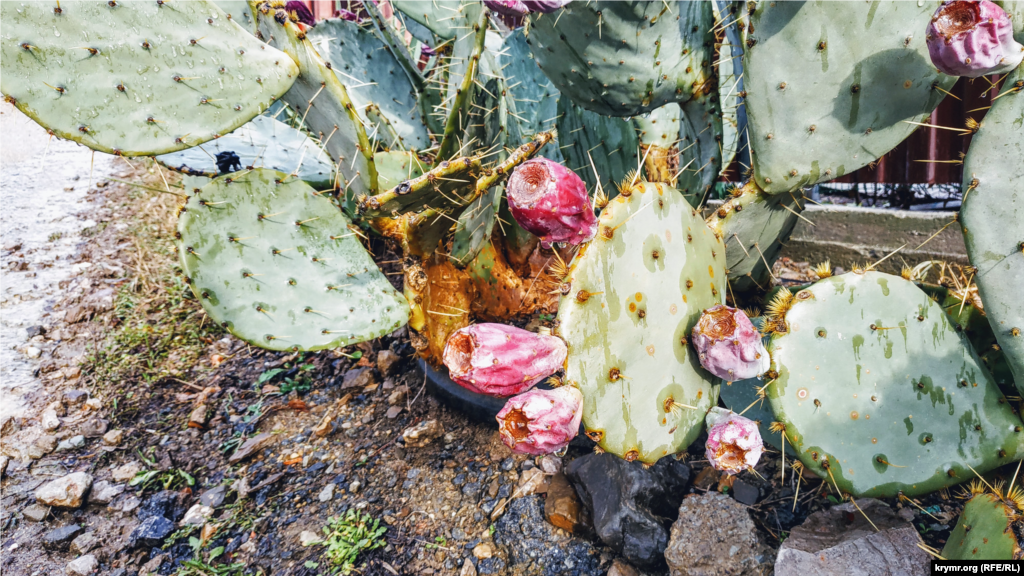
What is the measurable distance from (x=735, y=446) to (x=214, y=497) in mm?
1655

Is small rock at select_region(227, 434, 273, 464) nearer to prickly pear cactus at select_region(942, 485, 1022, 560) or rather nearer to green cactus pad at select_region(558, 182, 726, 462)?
green cactus pad at select_region(558, 182, 726, 462)

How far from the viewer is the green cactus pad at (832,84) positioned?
1144mm

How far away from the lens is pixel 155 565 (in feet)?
5.01

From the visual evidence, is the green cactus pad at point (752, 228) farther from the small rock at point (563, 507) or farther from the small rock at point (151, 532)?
the small rock at point (151, 532)

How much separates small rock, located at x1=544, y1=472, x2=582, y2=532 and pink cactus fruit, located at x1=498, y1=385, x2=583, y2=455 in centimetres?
63

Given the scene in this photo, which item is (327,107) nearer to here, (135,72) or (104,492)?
(135,72)

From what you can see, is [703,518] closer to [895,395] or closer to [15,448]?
[895,395]

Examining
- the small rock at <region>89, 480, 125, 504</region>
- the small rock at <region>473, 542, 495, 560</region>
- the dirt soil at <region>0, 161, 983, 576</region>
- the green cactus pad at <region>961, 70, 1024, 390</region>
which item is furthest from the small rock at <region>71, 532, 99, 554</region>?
the green cactus pad at <region>961, 70, 1024, 390</region>

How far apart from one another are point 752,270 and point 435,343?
107 centimetres

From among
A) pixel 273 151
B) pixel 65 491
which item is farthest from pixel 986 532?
pixel 65 491

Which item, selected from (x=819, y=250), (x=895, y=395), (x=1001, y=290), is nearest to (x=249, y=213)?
(x=895, y=395)

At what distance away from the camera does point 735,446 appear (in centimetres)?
103

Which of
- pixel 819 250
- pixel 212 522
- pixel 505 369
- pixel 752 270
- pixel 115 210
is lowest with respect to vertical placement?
pixel 115 210

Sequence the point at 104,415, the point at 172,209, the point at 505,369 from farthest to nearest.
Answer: the point at 172,209, the point at 104,415, the point at 505,369
